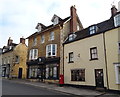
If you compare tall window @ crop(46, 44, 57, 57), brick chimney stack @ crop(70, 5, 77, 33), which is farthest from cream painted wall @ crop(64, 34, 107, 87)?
brick chimney stack @ crop(70, 5, 77, 33)

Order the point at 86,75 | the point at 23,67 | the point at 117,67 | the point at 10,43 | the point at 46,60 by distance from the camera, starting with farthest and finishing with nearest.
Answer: the point at 10,43
the point at 23,67
the point at 46,60
the point at 86,75
the point at 117,67

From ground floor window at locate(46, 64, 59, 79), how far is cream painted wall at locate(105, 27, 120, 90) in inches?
338

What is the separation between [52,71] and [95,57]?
7946mm

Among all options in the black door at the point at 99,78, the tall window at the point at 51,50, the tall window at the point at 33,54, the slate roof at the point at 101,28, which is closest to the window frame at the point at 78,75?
the black door at the point at 99,78

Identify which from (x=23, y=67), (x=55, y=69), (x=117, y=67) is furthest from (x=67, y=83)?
(x=23, y=67)

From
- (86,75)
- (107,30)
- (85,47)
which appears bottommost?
(86,75)

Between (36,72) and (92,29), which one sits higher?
(92,29)

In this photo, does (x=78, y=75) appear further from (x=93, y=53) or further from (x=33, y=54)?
(x=33, y=54)

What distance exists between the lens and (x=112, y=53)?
1416cm

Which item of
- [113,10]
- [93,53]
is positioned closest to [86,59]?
[93,53]

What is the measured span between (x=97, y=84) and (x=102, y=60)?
2.78 metres

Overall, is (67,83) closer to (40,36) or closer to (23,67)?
(40,36)

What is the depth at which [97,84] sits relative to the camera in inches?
603

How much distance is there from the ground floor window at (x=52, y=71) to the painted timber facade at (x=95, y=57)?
1694mm
